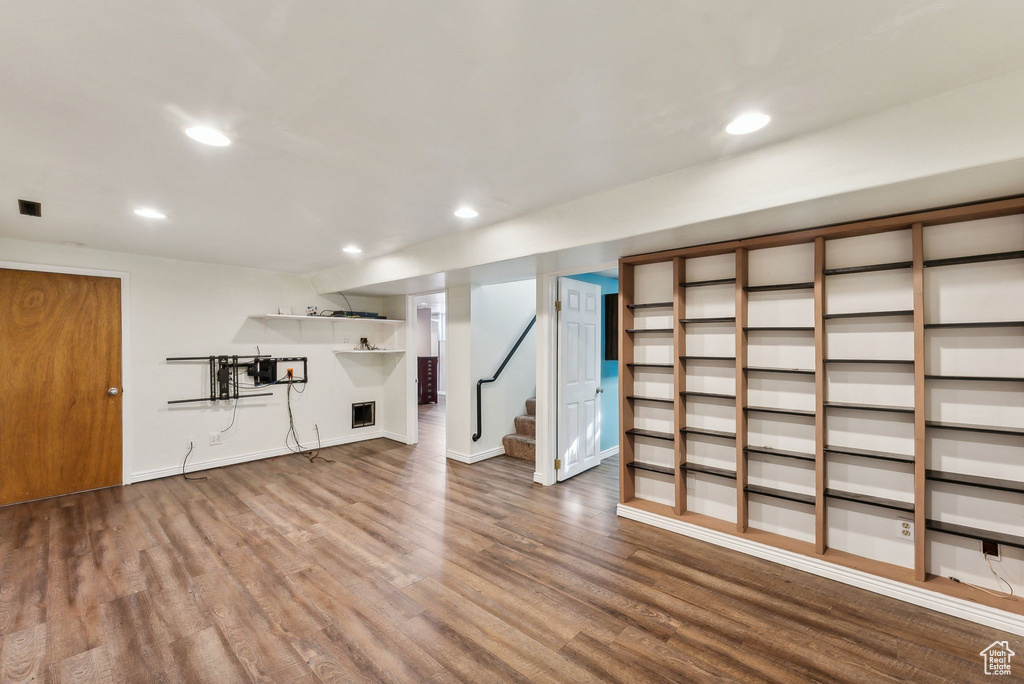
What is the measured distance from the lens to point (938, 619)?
2.24m

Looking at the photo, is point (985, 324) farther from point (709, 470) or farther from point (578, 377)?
point (578, 377)

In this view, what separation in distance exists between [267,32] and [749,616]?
3315 millimetres

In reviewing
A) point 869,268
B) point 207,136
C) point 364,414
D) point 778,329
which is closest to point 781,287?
point 778,329

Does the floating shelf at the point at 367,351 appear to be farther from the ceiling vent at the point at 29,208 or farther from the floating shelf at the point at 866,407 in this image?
the floating shelf at the point at 866,407

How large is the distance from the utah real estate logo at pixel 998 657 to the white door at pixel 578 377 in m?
2.99

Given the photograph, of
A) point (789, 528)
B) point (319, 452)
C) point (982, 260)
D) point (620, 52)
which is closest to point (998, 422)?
point (982, 260)

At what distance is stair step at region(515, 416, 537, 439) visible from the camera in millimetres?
5422

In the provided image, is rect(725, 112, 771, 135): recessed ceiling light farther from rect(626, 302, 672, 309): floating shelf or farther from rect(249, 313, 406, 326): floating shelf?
rect(249, 313, 406, 326): floating shelf

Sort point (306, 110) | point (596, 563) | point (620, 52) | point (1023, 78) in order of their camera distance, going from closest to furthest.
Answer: point (620, 52) → point (1023, 78) → point (306, 110) → point (596, 563)

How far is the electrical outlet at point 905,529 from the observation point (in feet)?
8.30

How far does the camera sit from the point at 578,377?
4656 millimetres

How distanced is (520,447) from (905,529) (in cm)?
357

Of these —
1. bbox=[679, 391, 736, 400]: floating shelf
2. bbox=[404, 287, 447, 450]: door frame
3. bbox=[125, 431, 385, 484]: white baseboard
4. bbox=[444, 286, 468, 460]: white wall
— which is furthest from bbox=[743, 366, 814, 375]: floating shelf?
bbox=[125, 431, 385, 484]: white baseboard

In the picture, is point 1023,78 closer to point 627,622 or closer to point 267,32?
point 267,32
